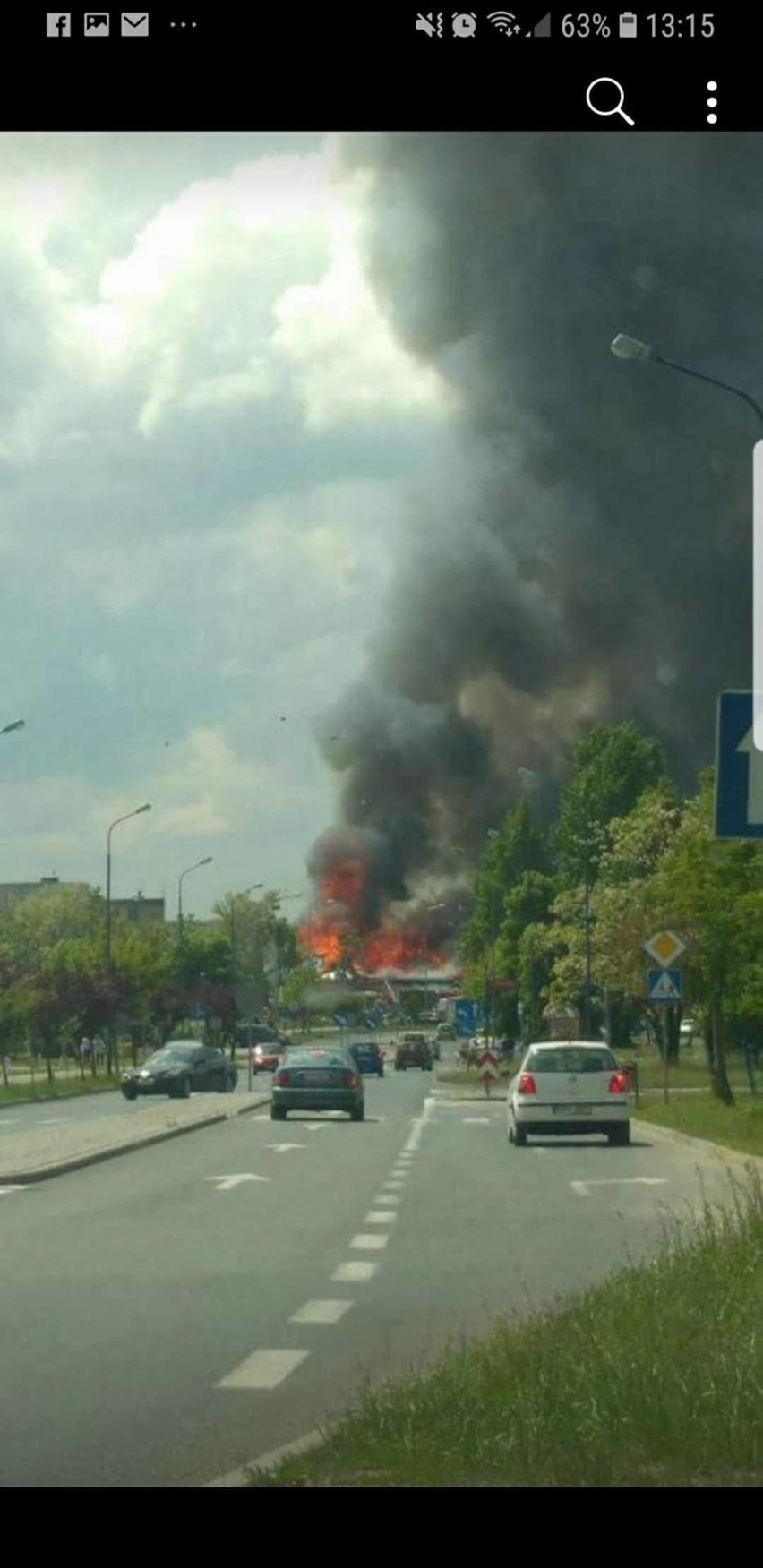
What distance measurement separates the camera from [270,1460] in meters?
7.82

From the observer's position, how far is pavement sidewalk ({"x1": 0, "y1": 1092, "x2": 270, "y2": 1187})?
24.7m

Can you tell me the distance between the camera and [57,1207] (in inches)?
784

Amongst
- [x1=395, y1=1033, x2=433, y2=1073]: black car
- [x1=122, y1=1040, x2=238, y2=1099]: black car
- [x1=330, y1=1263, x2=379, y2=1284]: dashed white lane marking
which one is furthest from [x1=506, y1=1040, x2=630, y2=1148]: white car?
[x1=395, y1=1033, x2=433, y2=1073]: black car

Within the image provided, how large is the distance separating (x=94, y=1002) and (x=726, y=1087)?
28718 millimetres

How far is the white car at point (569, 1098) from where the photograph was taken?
30938 millimetres

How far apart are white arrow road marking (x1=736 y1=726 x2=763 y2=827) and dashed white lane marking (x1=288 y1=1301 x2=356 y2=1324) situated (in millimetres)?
3587

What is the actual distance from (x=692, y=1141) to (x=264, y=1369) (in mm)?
20442

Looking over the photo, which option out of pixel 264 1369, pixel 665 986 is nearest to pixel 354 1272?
pixel 264 1369

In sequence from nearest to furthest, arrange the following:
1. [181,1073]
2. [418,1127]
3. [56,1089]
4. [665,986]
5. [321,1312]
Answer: [321,1312] → [665,986] → [418,1127] → [181,1073] → [56,1089]
